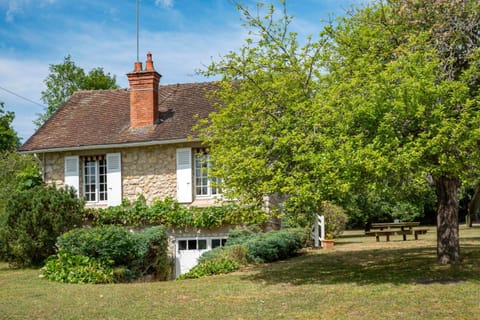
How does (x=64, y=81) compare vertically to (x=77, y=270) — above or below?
above

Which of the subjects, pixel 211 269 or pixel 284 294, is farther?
pixel 211 269

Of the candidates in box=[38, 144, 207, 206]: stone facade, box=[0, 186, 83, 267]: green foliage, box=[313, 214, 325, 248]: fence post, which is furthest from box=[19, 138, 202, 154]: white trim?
box=[313, 214, 325, 248]: fence post

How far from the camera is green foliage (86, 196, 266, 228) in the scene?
17375mm

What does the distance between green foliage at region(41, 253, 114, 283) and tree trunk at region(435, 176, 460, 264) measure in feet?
24.9

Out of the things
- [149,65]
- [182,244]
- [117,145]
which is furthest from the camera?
[149,65]

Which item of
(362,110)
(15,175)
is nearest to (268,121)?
(362,110)

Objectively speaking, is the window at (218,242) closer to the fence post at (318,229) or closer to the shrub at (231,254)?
the shrub at (231,254)

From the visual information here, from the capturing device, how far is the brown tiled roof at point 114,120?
60.5 ft

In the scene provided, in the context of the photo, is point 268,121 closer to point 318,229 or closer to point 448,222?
point 448,222

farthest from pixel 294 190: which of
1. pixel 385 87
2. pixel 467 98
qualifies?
pixel 467 98

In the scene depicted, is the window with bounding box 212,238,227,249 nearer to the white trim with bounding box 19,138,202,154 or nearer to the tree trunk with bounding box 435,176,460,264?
the white trim with bounding box 19,138,202,154

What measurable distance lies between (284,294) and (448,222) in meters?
4.27

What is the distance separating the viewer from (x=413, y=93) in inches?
391

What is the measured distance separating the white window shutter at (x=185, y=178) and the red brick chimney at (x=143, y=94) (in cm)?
175
